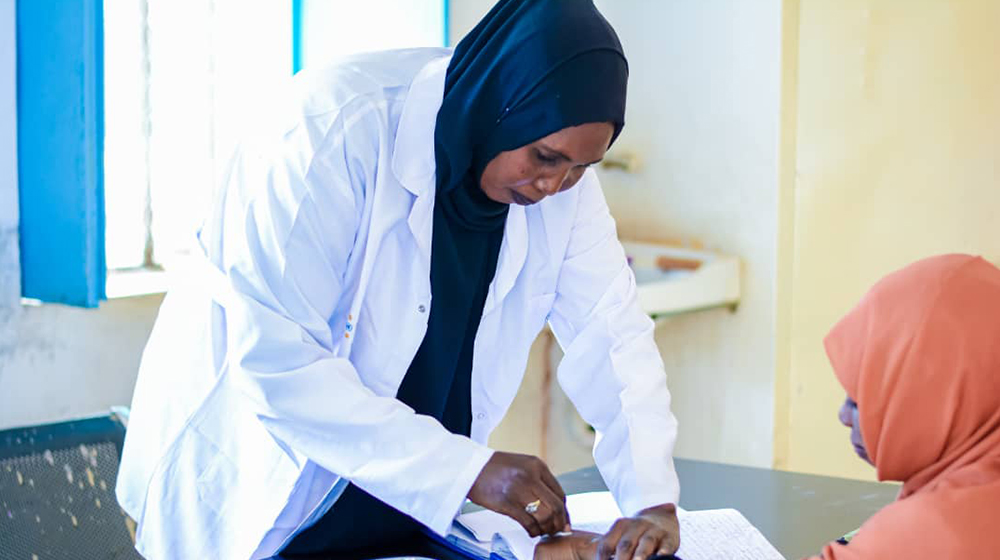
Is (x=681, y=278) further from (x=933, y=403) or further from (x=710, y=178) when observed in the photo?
(x=933, y=403)

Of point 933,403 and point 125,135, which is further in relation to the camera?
point 125,135

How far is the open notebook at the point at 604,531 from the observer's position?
1.44 m

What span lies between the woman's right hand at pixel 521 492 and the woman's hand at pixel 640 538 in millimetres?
115

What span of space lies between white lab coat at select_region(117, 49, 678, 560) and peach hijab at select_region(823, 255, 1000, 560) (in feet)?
1.33

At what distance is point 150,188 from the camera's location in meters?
2.68

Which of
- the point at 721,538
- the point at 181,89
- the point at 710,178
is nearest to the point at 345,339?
the point at 721,538

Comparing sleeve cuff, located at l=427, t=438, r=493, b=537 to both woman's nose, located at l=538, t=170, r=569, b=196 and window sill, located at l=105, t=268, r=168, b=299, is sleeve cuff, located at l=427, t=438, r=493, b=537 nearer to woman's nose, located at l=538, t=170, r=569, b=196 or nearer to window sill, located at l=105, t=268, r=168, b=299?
woman's nose, located at l=538, t=170, r=569, b=196

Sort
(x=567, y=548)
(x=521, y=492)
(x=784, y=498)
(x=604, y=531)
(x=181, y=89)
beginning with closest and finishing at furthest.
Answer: (x=521, y=492)
(x=567, y=548)
(x=604, y=531)
(x=784, y=498)
(x=181, y=89)

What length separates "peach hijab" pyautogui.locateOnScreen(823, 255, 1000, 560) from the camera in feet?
3.68

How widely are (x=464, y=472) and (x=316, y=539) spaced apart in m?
0.31

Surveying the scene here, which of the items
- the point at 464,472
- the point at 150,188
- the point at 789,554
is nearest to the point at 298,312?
the point at 464,472

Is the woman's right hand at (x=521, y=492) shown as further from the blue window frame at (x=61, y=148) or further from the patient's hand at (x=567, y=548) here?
the blue window frame at (x=61, y=148)

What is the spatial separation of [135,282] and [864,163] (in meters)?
2.04

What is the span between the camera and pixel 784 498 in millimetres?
1766
